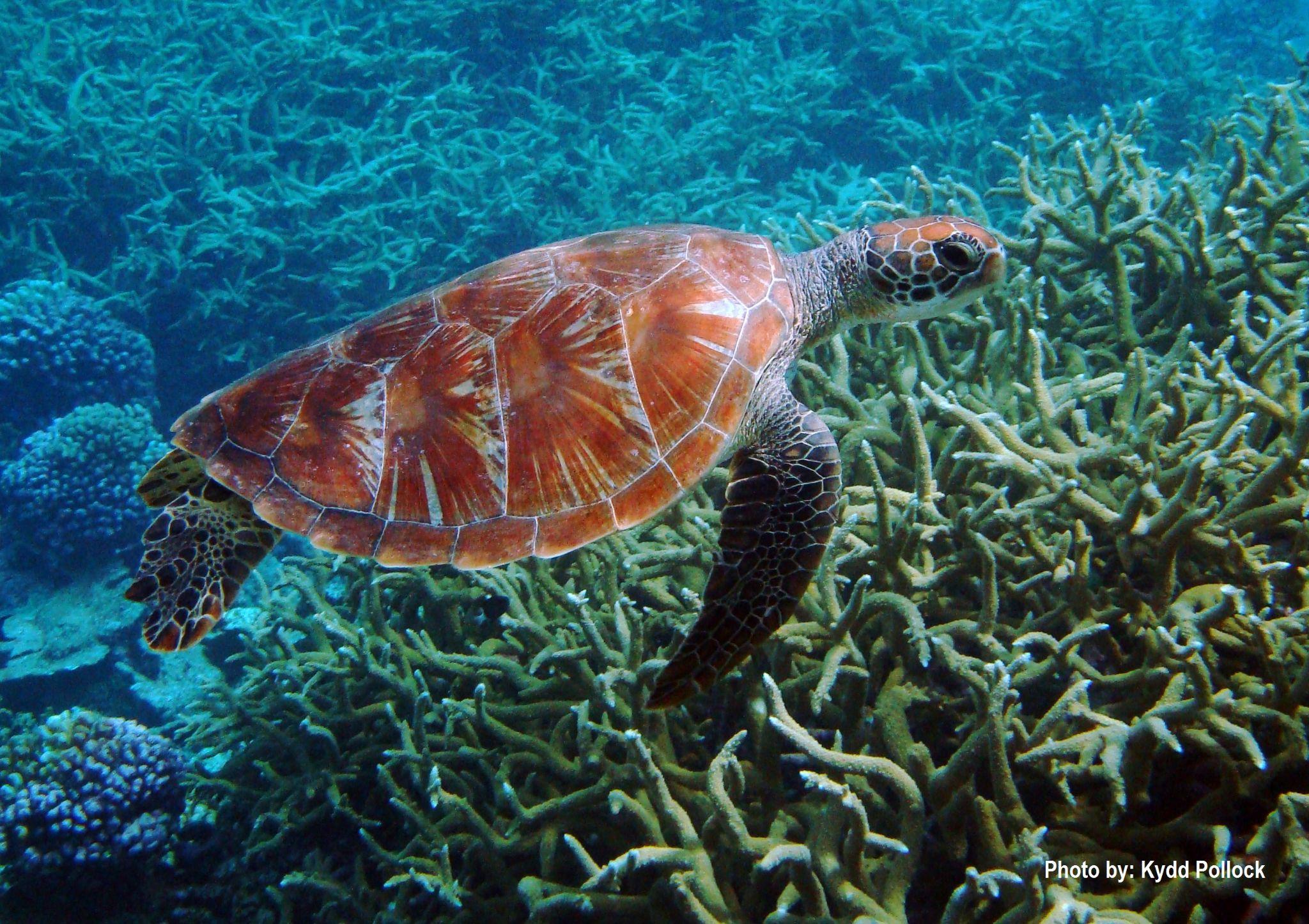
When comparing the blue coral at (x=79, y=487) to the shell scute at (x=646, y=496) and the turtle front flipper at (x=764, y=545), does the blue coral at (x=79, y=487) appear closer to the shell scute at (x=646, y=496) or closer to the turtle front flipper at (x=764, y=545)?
the shell scute at (x=646, y=496)

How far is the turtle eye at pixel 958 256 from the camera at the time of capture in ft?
8.88

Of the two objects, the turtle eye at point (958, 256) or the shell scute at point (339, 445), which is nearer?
the shell scute at point (339, 445)

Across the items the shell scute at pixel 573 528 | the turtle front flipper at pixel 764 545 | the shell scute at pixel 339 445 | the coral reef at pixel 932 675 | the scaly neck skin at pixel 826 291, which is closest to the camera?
the coral reef at pixel 932 675

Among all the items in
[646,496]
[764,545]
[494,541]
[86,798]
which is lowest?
[86,798]

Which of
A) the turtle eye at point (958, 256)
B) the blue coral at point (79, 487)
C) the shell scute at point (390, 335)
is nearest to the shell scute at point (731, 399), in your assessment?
the turtle eye at point (958, 256)

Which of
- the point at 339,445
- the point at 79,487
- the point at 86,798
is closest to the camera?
the point at 339,445

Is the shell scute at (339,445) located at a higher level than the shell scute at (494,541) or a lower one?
higher

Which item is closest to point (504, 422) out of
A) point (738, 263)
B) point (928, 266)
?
point (738, 263)

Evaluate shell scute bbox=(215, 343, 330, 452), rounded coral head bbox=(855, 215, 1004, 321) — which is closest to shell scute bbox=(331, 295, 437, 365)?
shell scute bbox=(215, 343, 330, 452)

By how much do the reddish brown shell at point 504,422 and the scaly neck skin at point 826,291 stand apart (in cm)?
34

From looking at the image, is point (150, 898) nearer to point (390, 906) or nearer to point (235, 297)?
point (390, 906)

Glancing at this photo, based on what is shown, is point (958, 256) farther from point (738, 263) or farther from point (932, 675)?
point (932, 675)

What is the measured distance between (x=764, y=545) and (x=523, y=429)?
0.97 m

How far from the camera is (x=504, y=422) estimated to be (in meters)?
2.49
